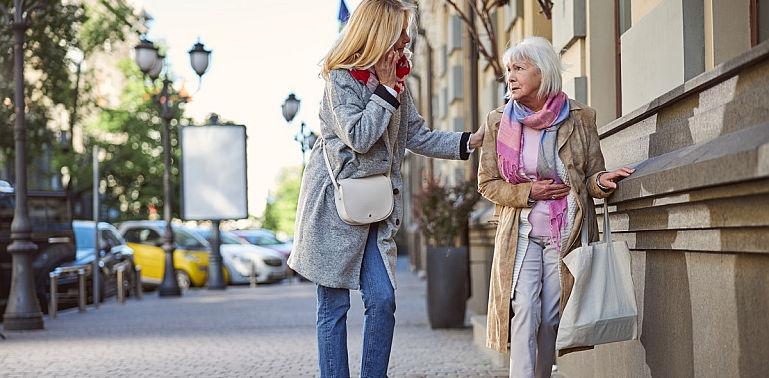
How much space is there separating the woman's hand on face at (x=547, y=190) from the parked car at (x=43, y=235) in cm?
1152

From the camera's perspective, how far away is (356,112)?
4871 mm

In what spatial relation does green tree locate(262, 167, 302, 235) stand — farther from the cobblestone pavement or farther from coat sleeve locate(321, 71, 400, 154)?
coat sleeve locate(321, 71, 400, 154)

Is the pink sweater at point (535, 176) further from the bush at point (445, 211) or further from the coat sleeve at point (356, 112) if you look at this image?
the bush at point (445, 211)

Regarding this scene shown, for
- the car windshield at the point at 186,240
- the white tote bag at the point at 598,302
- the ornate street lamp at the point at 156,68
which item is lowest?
the car windshield at the point at 186,240

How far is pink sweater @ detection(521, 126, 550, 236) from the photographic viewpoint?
5082mm

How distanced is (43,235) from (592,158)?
1334 centimetres

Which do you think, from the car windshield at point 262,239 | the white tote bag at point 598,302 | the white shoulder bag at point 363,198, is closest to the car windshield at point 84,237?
the car windshield at point 262,239

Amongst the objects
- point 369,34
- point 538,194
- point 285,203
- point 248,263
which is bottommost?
point 248,263

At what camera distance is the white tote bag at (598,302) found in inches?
187

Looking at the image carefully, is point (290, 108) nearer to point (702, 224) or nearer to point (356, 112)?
point (356, 112)

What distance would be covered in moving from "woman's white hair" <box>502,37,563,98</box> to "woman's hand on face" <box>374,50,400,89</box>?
50 centimetres

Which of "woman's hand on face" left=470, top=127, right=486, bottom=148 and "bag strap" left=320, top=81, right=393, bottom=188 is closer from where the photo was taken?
"bag strap" left=320, top=81, right=393, bottom=188

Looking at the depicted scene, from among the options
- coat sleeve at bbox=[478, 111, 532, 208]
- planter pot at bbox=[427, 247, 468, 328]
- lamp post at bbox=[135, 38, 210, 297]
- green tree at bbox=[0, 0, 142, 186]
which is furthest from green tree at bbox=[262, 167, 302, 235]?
coat sleeve at bbox=[478, 111, 532, 208]

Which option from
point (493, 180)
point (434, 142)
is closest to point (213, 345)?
point (434, 142)
